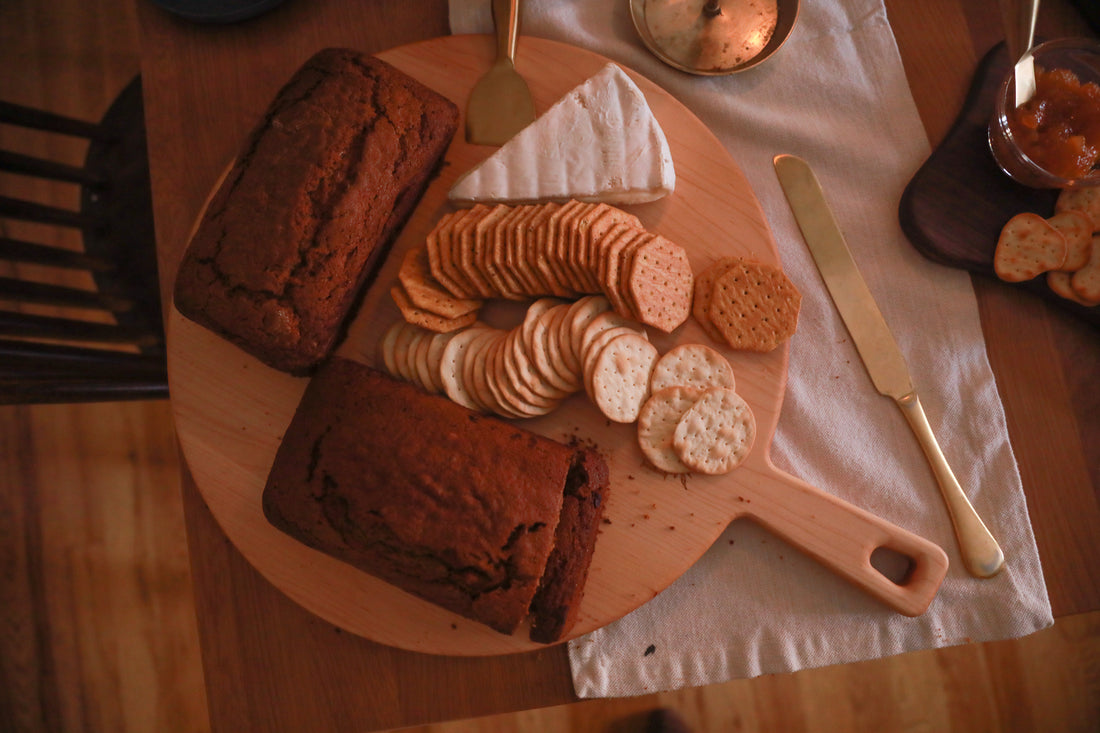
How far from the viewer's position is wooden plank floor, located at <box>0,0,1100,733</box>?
2.63m

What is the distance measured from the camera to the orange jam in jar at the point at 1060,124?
5.44 feet

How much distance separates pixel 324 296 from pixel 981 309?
171 cm

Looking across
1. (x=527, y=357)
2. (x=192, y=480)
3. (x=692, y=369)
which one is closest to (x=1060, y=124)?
(x=692, y=369)

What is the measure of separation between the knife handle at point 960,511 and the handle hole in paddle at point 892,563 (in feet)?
0.49

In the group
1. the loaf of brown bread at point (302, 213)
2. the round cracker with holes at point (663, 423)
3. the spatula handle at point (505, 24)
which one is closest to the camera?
the loaf of brown bread at point (302, 213)

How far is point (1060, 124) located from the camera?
66.4 inches

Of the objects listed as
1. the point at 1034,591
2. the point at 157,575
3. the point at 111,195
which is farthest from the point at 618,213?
the point at 157,575

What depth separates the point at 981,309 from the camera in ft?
6.03

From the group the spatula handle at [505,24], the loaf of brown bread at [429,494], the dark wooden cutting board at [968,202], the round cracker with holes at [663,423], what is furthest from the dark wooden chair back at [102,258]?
the dark wooden cutting board at [968,202]

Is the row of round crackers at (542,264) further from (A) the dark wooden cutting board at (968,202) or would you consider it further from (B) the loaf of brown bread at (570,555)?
(A) the dark wooden cutting board at (968,202)

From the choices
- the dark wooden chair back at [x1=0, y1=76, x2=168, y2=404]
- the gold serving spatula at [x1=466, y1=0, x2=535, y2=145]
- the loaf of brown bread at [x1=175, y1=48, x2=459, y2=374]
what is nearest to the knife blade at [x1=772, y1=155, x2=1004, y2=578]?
the gold serving spatula at [x1=466, y1=0, x2=535, y2=145]

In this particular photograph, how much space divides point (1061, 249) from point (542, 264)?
1.32 meters

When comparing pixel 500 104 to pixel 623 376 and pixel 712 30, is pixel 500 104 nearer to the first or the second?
pixel 712 30

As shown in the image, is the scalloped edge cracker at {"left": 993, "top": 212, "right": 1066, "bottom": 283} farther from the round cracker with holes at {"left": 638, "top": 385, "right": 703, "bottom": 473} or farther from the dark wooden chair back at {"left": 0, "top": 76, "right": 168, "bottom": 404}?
the dark wooden chair back at {"left": 0, "top": 76, "right": 168, "bottom": 404}
